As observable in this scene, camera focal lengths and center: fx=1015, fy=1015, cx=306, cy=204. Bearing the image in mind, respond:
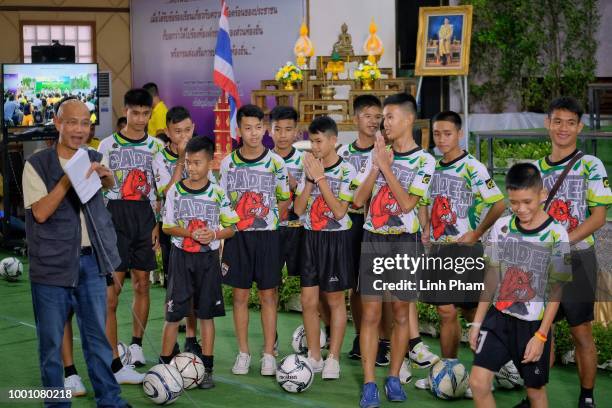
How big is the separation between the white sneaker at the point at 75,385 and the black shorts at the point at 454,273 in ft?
5.40

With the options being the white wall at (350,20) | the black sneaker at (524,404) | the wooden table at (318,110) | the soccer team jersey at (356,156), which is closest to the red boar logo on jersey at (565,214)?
the black sneaker at (524,404)

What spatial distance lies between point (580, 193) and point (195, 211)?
5.68ft

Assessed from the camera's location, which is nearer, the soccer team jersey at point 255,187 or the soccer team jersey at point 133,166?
the soccer team jersey at point 255,187

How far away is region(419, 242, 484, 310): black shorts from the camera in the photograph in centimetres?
468

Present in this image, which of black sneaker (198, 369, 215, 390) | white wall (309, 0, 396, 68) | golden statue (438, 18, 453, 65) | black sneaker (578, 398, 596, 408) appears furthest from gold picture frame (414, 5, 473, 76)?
black sneaker (578, 398, 596, 408)

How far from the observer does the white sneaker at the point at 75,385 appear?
4.67 metres

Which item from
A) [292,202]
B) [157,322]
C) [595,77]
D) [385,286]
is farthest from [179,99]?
[385,286]

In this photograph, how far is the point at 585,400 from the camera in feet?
14.2

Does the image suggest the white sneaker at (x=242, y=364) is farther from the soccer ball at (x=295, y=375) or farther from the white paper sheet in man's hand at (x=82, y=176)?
the white paper sheet in man's hand at (x=82, y=176)

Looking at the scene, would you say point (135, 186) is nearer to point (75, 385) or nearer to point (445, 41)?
point (75, 385)

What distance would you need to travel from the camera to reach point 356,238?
16.5 ft

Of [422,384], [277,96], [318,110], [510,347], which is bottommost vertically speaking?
[422,384]

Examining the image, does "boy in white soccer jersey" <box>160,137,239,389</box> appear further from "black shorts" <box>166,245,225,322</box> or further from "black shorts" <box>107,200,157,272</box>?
"black shorts" <box>107,200,157,272</box>

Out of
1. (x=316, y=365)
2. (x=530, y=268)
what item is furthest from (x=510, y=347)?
(x=316, y=365)
